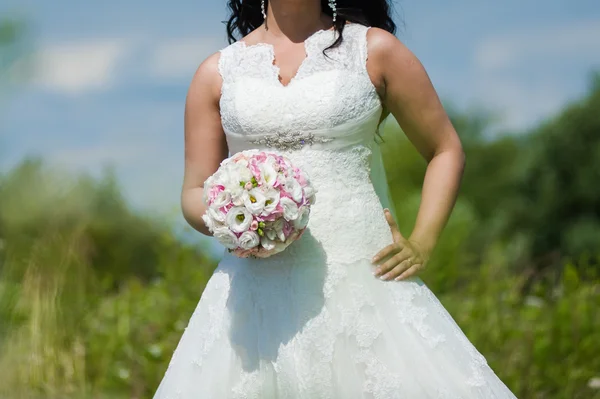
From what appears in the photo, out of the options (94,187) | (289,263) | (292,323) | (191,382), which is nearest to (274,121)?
(289,263)

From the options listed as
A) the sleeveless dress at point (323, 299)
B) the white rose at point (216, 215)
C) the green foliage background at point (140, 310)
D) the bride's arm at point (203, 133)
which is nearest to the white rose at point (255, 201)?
the white rose at point (216, 215)

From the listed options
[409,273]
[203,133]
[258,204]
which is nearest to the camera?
[258,204]

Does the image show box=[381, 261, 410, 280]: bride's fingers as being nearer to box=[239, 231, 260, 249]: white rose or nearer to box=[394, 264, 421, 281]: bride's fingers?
box=[394, 264, 421, 281]: bride's fingers

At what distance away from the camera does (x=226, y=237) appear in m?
3.11

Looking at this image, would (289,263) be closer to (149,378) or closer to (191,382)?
→ (191,382)

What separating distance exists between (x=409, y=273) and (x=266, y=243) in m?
0.65

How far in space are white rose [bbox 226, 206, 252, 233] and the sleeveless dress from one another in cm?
35

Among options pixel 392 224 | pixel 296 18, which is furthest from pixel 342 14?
pixel 392 224

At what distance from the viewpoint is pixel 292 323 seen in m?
3.26

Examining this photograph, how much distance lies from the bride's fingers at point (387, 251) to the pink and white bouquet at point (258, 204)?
14.2 inches

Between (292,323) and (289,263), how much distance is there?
0.82ft

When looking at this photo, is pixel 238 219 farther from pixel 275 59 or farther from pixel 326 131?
pixel 275 59

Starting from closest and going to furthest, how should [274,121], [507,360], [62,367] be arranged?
1. [274,121]
2. [507,360]
3. [62,367]

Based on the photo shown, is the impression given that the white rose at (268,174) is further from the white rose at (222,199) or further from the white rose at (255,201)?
the white rose at (222,199)
